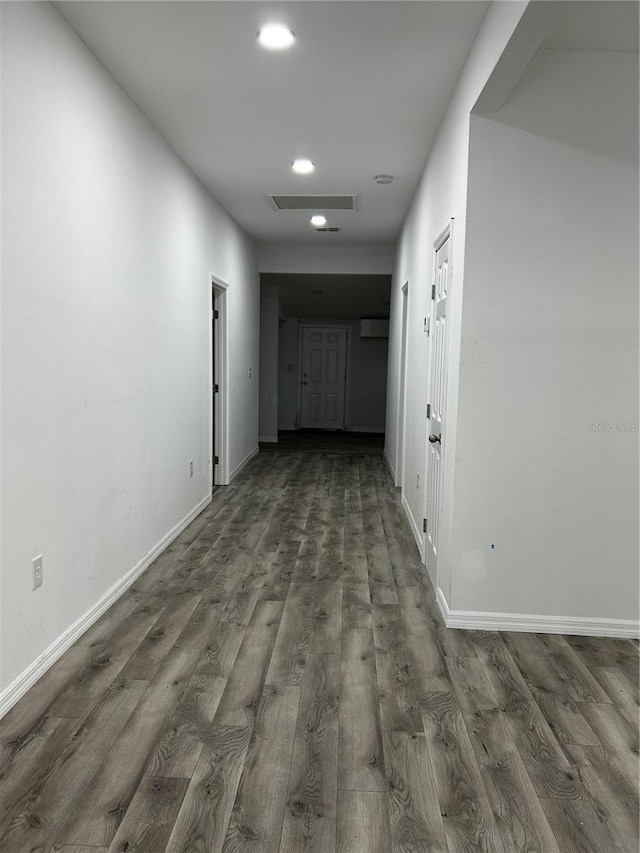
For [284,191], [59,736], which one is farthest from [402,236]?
[59,736]

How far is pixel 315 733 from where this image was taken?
209 cm

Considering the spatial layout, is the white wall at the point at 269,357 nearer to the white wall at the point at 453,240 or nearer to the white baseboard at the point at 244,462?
the white baseboard at the point at 244,462

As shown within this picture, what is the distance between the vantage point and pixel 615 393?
2.80 m

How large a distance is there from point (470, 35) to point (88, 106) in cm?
173

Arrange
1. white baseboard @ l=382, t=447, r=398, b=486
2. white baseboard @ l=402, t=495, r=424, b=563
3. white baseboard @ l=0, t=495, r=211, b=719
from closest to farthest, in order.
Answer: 1. white baseboard @ l=0, t=495, r=211, b=719
2. white baseboard @ l=402, t=495, r=424, b=563
3. white baseboard @ l=382, t=447, r=398, b=486

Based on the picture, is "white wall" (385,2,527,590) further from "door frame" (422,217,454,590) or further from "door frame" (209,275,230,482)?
"door frame" (209,275,230,482)

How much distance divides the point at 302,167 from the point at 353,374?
7006mm

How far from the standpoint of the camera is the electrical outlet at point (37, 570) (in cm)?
239

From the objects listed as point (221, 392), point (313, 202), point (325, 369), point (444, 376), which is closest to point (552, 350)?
point (444, 376)

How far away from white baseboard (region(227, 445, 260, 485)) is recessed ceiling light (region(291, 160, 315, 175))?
3.16 meters

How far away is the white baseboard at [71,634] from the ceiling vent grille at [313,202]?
307cm

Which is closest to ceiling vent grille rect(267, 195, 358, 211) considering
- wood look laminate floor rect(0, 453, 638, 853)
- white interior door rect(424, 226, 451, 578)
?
white interior door rect(424, 226, 451, 578)

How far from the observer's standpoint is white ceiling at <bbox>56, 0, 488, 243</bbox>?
2.49 meters

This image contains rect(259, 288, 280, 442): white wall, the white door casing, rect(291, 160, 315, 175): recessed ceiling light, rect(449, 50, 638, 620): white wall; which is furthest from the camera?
rect(259, 288, 280, 442): white wall
